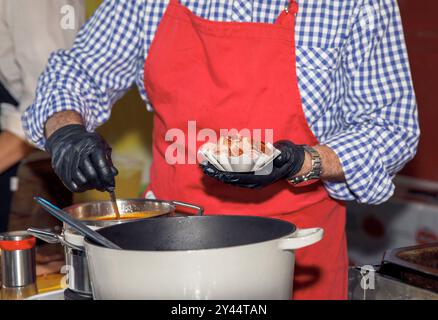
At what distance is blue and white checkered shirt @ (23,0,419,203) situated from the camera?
165 centimetres

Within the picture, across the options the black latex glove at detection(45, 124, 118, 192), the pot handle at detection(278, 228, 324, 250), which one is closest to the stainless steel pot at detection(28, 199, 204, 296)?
the black latex glove at detection(45, 124, 118, 192)

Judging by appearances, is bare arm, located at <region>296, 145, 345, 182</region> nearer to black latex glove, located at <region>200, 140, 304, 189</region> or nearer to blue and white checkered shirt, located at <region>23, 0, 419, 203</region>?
blue and white checkered shirt, located at <region>23, 0, 419, 203</region>

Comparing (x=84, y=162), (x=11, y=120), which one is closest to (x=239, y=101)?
(x=84, y=162)

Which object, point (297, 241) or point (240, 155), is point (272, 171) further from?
point (297, 241)

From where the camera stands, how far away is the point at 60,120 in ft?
5.33

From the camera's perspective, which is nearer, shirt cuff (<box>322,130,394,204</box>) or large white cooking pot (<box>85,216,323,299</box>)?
large white cooking pot (<box>85,216,323,299</box>)

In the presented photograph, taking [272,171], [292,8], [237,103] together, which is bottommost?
[272,171]

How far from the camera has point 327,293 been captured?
175 cm

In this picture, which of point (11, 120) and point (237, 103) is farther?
point (11, 120)

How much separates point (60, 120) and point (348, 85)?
2.09 feet

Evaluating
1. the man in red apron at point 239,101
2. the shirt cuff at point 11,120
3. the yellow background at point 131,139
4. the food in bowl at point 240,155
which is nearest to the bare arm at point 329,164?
the man in red apron at point 239,101

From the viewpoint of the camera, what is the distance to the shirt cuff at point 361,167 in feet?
5.24

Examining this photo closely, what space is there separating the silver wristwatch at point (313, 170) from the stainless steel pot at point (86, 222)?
28cm
